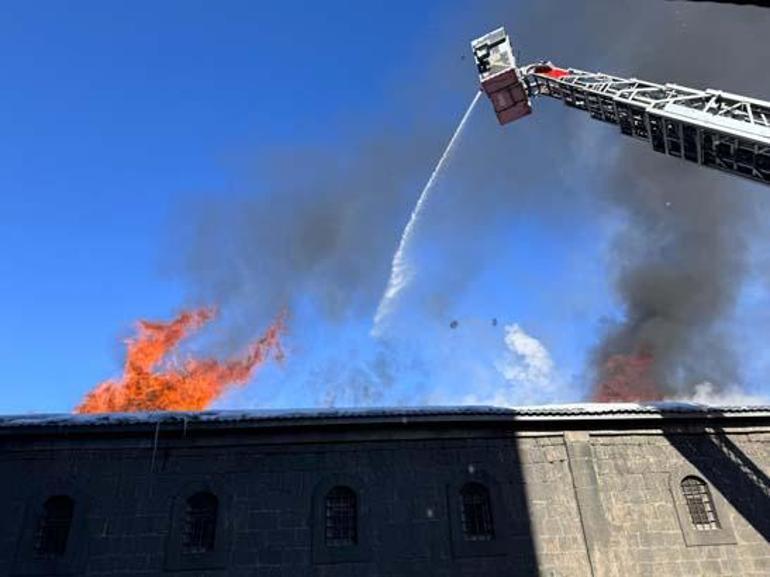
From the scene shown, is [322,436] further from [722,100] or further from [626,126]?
[722,100]

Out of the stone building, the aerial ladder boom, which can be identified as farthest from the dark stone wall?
the aerial ladder boom

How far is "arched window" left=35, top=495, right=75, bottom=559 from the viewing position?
13164 mm

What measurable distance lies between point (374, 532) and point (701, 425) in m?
8.70

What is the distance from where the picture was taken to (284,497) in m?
13.8

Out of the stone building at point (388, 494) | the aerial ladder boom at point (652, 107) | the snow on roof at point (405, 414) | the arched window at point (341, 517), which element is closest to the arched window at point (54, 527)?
the stone building at point (388, 494)

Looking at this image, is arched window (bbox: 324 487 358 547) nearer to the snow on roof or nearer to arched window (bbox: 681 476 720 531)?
the snow on roof

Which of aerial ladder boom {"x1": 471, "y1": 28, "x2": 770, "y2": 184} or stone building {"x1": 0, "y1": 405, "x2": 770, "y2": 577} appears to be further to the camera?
stone building {"x1": 0, "y1": 405, "x2": 770, "y2": 577}

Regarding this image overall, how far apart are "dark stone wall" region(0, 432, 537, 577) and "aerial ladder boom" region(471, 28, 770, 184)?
7.81 metres

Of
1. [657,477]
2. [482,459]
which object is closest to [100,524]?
[482,459]

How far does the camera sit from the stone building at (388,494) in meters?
13.2

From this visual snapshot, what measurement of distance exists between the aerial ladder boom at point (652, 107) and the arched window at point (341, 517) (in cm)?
1032

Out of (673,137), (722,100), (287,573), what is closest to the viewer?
(722,100)

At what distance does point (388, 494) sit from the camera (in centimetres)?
1394

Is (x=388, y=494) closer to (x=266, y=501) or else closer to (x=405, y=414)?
(x=405, y=414)
